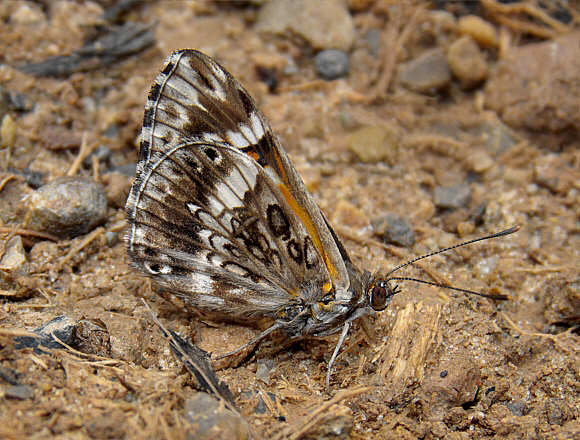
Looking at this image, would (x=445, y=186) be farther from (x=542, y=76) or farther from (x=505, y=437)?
(x=505, y=437)

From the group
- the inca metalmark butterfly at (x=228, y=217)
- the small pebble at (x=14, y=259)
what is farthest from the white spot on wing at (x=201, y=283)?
the small pebble at (x=14, y=259)

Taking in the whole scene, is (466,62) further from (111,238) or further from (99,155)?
(111,238)

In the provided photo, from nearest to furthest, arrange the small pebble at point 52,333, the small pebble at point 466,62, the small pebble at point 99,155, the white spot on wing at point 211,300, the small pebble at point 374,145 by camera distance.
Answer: the small pebble at point 52,333, the white spot on wing at point 211,300, the small pebble at point 99,155, the small pebble at point 374,145, the small pebble at point 466,62

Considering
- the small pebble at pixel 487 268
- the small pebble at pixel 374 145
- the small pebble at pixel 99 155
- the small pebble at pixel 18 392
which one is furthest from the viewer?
the small pebble at pixel 374 145

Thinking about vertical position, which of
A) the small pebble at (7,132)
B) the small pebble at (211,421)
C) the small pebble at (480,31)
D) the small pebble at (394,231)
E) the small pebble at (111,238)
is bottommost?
the small pebble at (394,231)

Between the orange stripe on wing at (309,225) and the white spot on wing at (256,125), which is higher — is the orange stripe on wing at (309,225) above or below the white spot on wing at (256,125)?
below

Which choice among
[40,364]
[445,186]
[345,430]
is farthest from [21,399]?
[445,186]

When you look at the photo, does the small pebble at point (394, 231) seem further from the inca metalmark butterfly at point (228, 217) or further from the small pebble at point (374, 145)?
the inca metalmark butterfly at point (228, 217)

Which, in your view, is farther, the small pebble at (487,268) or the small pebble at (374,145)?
the small pebble at (374,145)
